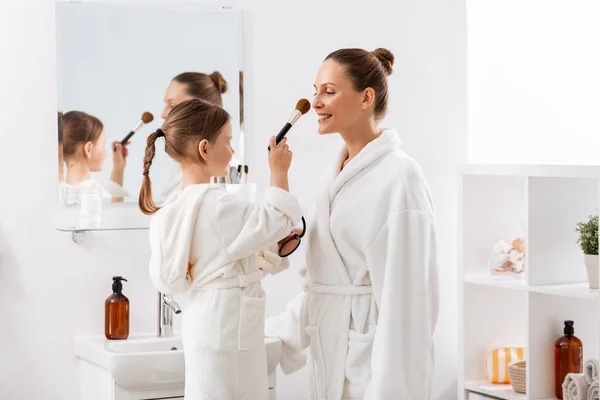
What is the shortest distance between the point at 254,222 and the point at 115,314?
0.90 meters

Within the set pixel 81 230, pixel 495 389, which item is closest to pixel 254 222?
pixel 81 230

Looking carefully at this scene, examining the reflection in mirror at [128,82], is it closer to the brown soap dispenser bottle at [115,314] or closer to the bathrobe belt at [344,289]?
the brown soap dispenser bottle at [115,314]

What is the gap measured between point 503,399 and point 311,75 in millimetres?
1252

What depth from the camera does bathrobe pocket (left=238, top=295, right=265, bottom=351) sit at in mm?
2010

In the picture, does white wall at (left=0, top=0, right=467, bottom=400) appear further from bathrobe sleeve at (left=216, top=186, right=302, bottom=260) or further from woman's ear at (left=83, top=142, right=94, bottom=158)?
bathrobe sleeve at (left=216, top=186, right=302, bottom=260)

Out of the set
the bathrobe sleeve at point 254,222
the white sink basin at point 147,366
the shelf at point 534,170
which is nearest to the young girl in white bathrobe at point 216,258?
the bathrobe sleeve at point 254,222

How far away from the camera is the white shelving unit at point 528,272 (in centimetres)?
278

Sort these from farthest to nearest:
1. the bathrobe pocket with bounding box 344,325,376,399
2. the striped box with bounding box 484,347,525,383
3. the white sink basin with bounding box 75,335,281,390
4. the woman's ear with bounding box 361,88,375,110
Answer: the striped box with bounding box 484,347,525,383 → the white sink basin with bounding box 75,335,281,390 → the woman's ear with bounding box 361,88,375,110 → the bathrobe pocket with bounding box 344,325,376,399

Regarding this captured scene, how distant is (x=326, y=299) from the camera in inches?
84.9

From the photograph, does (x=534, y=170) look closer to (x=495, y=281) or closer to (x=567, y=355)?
(x=495, y=281)

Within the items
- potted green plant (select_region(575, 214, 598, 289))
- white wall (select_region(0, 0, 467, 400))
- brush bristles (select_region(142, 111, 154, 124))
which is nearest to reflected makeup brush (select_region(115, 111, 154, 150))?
brush bristles (select_region(142, 111, 154, 124))

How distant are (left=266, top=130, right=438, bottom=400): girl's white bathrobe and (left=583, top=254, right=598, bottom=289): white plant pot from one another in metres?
0.79

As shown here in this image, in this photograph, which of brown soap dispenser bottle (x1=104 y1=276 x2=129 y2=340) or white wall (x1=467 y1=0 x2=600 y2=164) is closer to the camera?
brown soap dispenser bottle (x1=104 y1=276 x2=129 y2=340)

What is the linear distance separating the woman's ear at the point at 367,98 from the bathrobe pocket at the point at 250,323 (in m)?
0.54
